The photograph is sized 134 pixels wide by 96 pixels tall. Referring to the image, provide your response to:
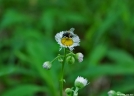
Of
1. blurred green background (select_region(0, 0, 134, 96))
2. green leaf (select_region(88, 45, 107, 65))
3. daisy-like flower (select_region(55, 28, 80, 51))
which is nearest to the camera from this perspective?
daisy-like flower (select_region(55, 28, 80, 51))

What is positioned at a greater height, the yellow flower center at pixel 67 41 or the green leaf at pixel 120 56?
the green leaf at pixel 120 56

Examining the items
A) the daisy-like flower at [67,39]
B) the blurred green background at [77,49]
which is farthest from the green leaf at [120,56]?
the daisy-like flower at [67,39]

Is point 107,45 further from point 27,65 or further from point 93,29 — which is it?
point 27,65

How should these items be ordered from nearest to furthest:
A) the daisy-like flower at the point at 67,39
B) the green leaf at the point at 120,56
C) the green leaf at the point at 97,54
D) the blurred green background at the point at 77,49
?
the daisy-like flower at the point at 67,39 < the blurred green background at the point at 77,49 < the green leaf at the point at 97,54 < the green leaf at the point at 120,56

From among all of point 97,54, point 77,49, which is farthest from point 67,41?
point 77,49

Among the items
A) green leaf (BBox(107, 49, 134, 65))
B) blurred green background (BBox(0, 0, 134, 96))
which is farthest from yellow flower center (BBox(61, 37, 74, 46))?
green leaf (BBox(107, 49, 134, 65))

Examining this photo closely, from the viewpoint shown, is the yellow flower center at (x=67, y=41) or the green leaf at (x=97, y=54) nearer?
the yellow flower center at (x=67, y=41)

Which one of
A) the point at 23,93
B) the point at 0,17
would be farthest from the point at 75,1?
the point at 23,93

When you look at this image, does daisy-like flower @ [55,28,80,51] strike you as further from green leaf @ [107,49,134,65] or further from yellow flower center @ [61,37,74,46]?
green leaf @ [107,49,134,65]

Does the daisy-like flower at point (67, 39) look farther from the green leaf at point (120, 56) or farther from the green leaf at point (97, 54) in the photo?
the green leaf at point (120, 56)
